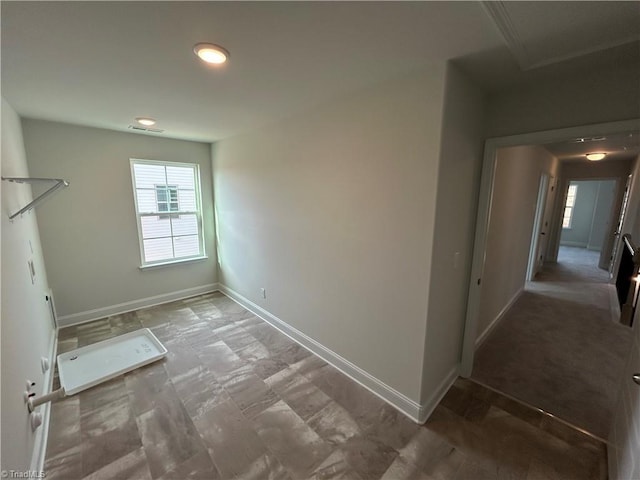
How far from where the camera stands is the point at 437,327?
2.00 m

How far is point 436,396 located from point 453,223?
4.51 ft

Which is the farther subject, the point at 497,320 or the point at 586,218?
the point at 586,218

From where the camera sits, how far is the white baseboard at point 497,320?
115 inches

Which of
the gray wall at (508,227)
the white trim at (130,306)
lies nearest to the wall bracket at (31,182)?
the white trim at (130,306)

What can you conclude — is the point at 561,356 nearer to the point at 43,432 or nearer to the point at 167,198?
the point at 43,432

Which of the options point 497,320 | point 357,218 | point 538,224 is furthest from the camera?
point 538,224

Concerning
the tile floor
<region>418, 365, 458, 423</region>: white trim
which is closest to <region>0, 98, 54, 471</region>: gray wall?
the tile floor

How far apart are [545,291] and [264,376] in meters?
4.97

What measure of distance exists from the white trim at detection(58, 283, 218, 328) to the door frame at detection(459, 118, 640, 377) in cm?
378

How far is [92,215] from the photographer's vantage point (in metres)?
3.32

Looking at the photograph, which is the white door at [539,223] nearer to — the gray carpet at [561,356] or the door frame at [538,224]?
the door frame at [538,224]

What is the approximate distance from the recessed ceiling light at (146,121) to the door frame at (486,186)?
3229 mm

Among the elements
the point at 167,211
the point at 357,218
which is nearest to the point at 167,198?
the point at 167,211

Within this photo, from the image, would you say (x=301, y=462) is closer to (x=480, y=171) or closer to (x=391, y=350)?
(x=391, y=350)
